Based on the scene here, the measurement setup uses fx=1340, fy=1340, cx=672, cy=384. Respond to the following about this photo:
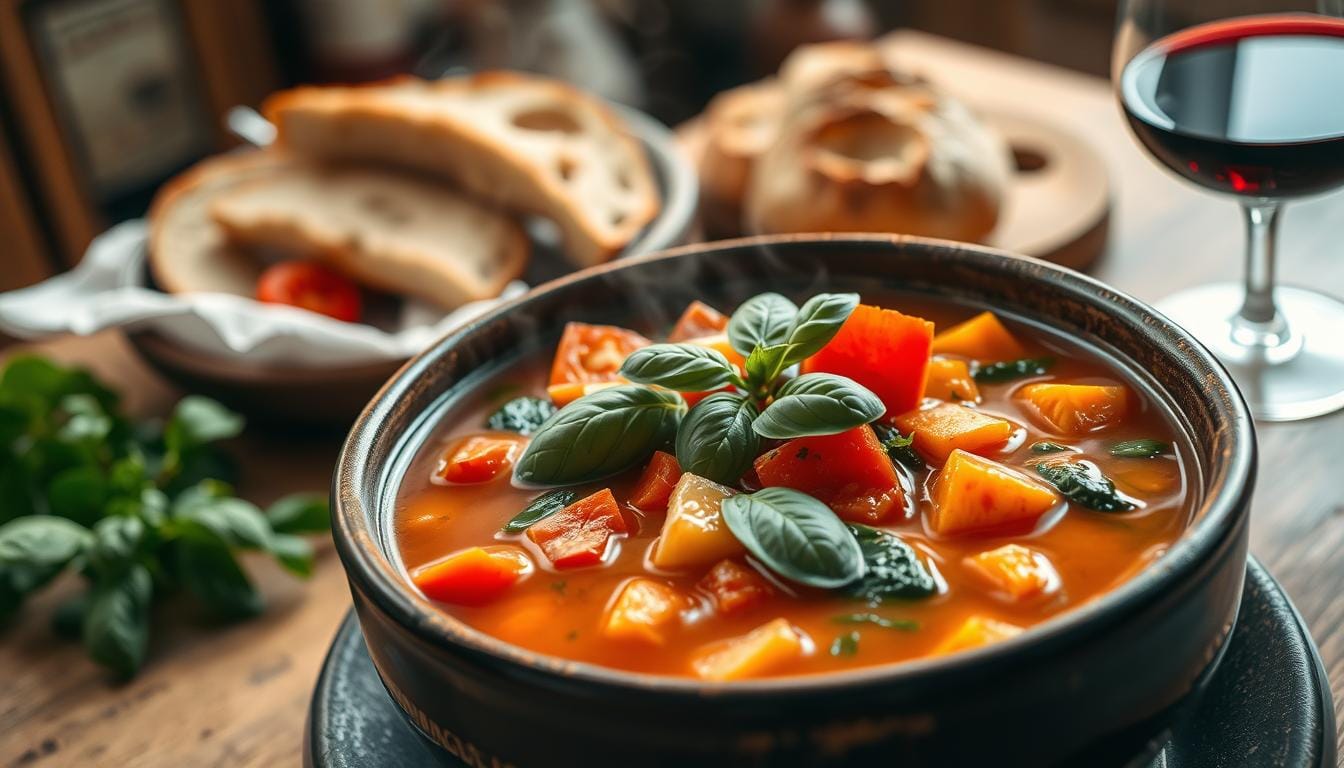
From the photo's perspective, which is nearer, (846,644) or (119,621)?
(846,644)

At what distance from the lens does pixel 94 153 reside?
527cm

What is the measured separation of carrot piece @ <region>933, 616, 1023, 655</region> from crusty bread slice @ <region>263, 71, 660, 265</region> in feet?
5.14

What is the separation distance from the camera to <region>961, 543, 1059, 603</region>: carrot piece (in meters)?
1.26

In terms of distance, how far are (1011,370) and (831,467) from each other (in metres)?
0.35

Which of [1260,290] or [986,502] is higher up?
[986,502]

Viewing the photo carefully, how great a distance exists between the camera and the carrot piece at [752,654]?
3.91ft

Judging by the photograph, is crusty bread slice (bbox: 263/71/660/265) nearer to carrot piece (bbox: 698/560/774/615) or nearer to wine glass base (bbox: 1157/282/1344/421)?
wine glass base (bbox: 1157/282/1344/421)

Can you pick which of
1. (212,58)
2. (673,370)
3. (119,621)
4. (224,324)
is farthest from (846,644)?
(212,58)

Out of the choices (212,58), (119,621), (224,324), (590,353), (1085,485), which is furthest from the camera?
(212,58)

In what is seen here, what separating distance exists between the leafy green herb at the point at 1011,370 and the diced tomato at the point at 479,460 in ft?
1.88

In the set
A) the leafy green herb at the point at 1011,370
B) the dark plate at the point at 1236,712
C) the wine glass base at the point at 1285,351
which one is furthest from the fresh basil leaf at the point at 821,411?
the wine glass base at the point at 1285,351

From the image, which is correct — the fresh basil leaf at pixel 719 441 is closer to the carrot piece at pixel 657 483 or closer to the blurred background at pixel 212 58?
the carrot piece at pixel 657 483

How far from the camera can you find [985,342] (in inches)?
64.9

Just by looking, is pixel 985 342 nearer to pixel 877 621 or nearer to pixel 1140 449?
pixel 1140 449
